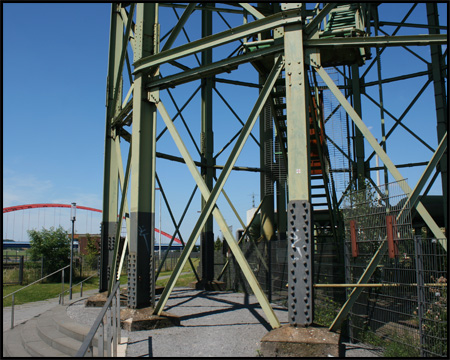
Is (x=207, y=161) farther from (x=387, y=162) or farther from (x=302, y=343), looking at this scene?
(x=302, y=343)

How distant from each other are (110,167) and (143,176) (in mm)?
4503

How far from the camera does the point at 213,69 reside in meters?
8.39

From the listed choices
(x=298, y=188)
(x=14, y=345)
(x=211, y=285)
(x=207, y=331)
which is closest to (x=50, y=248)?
(x=211, y=285)

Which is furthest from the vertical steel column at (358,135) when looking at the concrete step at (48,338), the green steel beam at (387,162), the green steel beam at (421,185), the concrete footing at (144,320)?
the concrete step at (48,338)

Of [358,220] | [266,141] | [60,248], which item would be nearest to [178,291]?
[266,141]

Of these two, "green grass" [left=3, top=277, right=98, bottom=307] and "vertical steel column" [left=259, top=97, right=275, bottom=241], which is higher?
"vertical steel column" [left=259, top=97, right=275, bottom=241]

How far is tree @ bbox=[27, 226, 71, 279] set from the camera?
27.4 meters

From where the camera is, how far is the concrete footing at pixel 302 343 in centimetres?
574

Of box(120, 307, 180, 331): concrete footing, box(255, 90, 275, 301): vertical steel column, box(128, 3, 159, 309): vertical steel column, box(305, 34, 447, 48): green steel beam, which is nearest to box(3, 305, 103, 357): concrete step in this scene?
box(120, 307, 180, 331): concrete footing

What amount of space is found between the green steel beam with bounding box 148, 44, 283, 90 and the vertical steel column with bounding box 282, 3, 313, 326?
58cm

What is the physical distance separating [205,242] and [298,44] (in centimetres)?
907

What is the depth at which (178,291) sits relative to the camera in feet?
45.9

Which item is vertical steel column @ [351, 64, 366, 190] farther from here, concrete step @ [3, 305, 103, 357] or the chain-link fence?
concrete step @ [3, 305, 103, 357]

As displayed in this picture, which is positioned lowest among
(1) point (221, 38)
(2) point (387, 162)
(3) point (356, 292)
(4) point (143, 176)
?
(3) point (356, 292)
